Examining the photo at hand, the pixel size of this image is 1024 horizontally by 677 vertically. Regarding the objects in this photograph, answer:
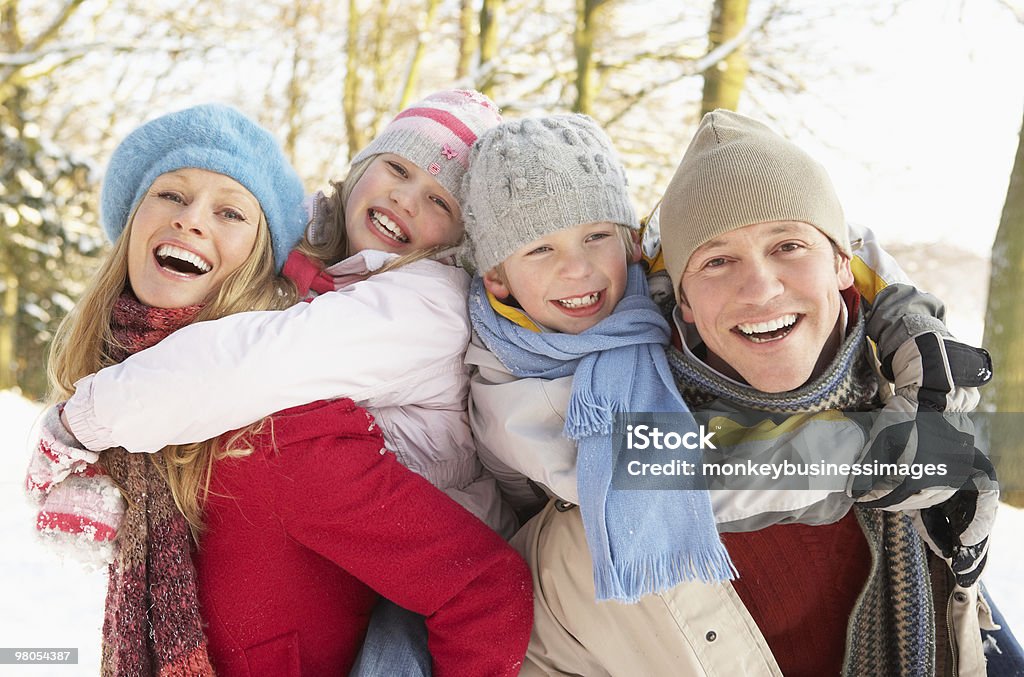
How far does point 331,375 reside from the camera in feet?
6.08

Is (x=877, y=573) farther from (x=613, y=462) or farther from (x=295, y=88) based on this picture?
(x=295, y=88)

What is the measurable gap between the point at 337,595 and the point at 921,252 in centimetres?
1078

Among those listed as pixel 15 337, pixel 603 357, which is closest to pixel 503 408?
pixel 603 357

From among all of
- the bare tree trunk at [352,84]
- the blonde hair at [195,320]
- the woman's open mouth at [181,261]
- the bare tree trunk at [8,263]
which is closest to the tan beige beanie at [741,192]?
the blonde hair at [195,320]

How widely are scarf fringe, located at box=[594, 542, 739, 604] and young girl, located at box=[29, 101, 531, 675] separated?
304 millimetres

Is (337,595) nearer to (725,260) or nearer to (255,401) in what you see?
(255,401)

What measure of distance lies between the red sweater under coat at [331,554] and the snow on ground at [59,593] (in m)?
1.13

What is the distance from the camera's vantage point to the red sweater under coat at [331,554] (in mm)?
1852

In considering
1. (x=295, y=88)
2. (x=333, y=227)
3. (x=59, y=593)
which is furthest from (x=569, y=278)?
(x=295, y=88)

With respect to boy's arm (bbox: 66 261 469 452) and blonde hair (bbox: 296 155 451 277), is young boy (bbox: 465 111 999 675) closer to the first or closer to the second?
boy's arm (bbox: 66 261 469 452)

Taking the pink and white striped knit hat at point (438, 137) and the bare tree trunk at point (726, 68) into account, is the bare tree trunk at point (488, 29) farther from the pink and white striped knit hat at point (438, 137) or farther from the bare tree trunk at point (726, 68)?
the pink and white striped knit hat at point (438, 137)

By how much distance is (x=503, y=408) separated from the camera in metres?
1.96

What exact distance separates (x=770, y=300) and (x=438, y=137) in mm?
1113

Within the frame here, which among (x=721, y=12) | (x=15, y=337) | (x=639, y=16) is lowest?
(x=15, y=337)
